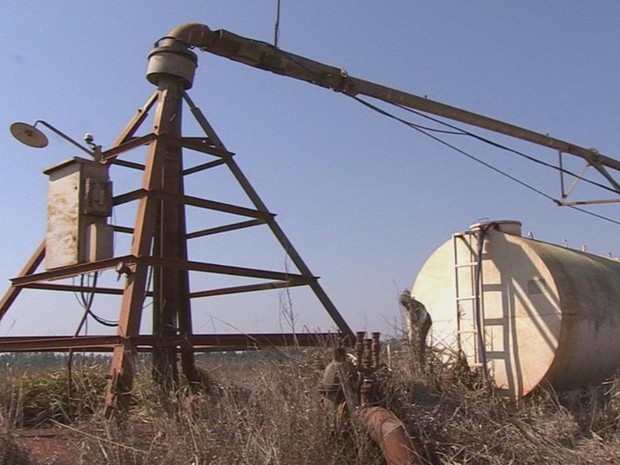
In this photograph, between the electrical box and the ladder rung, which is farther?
the ladder rung

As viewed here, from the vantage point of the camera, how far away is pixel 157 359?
823 centimetres

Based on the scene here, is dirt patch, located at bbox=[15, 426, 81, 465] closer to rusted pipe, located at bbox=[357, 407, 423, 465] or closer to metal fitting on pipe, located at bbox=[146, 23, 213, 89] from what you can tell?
rusted pipe, located at bbox=[357, 407, 423, 465]

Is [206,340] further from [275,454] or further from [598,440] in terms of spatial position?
[598,440]

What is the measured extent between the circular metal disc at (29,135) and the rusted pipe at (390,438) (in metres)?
4.88

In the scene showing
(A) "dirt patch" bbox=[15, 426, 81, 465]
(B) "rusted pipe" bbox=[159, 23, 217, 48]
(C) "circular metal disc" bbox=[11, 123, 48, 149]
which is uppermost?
(B) "rusted pipe" bbox=[159, 23, 217, 48]

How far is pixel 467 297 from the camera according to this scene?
10.4 metres

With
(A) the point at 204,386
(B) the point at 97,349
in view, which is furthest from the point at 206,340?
(B) the point at 97,349

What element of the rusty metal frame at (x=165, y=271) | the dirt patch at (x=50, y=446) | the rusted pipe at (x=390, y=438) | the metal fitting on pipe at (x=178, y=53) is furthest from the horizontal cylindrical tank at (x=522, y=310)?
the dirt patch at (x=50, y=446)

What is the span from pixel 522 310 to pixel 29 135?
672 cm

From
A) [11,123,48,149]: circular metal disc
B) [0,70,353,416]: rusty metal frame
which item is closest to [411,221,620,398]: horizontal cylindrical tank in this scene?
[0,70,353,416]: rusty metal frame

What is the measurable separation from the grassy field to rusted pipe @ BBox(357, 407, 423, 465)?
12 cm

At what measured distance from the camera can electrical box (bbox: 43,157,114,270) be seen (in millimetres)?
7977

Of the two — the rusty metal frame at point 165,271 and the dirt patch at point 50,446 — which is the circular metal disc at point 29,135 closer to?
the rusty metal frame at point 165,271

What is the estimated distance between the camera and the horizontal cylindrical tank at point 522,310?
30.8 ft
